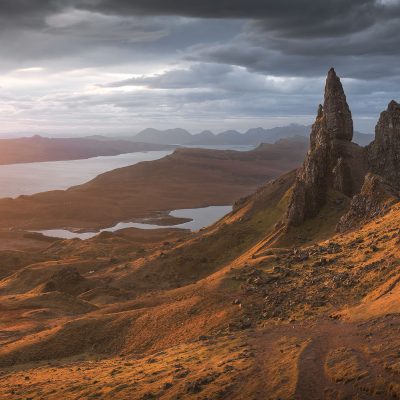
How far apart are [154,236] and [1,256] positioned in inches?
1443

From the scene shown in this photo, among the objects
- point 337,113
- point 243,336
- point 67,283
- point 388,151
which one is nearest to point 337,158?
point 388,151

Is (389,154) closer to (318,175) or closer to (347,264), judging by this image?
(318,175)

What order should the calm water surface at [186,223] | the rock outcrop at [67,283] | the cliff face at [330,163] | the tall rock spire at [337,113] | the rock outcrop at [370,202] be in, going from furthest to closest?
the calm water surface at [186,223]
the tall rock spire at [337,113]
the rock outcrop at [67,283]
the cliff face at [330,163]
the rock outcrop at [370,202]

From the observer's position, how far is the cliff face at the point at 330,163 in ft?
178

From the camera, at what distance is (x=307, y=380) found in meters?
17.4

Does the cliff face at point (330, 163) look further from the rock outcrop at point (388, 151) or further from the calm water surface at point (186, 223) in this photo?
the calm water surface at point (186, 223)

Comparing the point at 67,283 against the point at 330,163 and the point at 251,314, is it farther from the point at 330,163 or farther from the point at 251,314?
the point at 330,163

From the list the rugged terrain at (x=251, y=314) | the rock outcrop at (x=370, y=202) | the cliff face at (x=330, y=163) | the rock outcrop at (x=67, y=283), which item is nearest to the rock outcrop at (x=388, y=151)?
the rugged terrain at (x=251, y=314)

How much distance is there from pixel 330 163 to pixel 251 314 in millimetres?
34806

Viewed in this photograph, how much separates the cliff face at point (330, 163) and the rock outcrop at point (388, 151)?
1.56 metres

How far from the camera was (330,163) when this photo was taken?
58.2 m

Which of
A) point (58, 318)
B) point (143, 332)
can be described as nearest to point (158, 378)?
point (143, 332)

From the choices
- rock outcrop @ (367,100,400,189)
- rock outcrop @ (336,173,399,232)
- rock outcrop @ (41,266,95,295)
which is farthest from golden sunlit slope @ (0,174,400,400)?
rock outcrop @ (367,100,400,189)

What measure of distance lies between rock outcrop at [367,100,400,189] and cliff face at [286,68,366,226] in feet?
5.13
